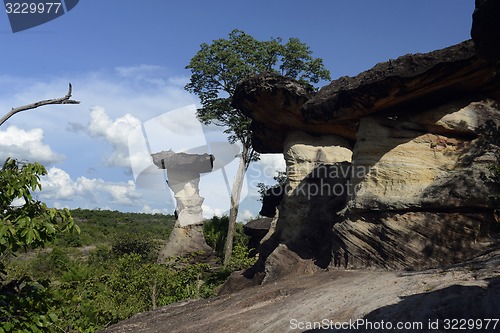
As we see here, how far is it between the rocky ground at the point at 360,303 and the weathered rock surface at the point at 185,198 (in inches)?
571

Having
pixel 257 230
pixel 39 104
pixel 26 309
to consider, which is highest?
pixel 39 104

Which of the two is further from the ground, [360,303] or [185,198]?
[185,198]

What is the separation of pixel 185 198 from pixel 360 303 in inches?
812

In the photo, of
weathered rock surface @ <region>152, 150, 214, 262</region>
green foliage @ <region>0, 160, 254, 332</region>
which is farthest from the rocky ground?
weathered rock surface @ <region>152, 150, 214, 262</region>

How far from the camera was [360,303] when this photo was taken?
270 inches

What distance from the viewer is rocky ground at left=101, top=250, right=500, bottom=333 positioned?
564cm

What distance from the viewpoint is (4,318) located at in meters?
4.22

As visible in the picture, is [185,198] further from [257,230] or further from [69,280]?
[69,280]

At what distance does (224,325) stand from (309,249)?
15.3 ft

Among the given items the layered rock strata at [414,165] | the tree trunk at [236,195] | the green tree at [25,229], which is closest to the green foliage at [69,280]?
the green tree at [25,229]

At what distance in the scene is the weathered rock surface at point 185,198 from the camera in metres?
25.2

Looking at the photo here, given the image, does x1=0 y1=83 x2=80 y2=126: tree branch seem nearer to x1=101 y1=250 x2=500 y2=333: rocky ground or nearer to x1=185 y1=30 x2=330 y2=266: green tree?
x1=101 y1=250 x2=500 y2=333: rocky ground

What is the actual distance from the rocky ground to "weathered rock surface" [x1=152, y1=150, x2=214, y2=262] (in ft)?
47.6

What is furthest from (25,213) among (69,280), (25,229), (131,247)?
(131,247)
